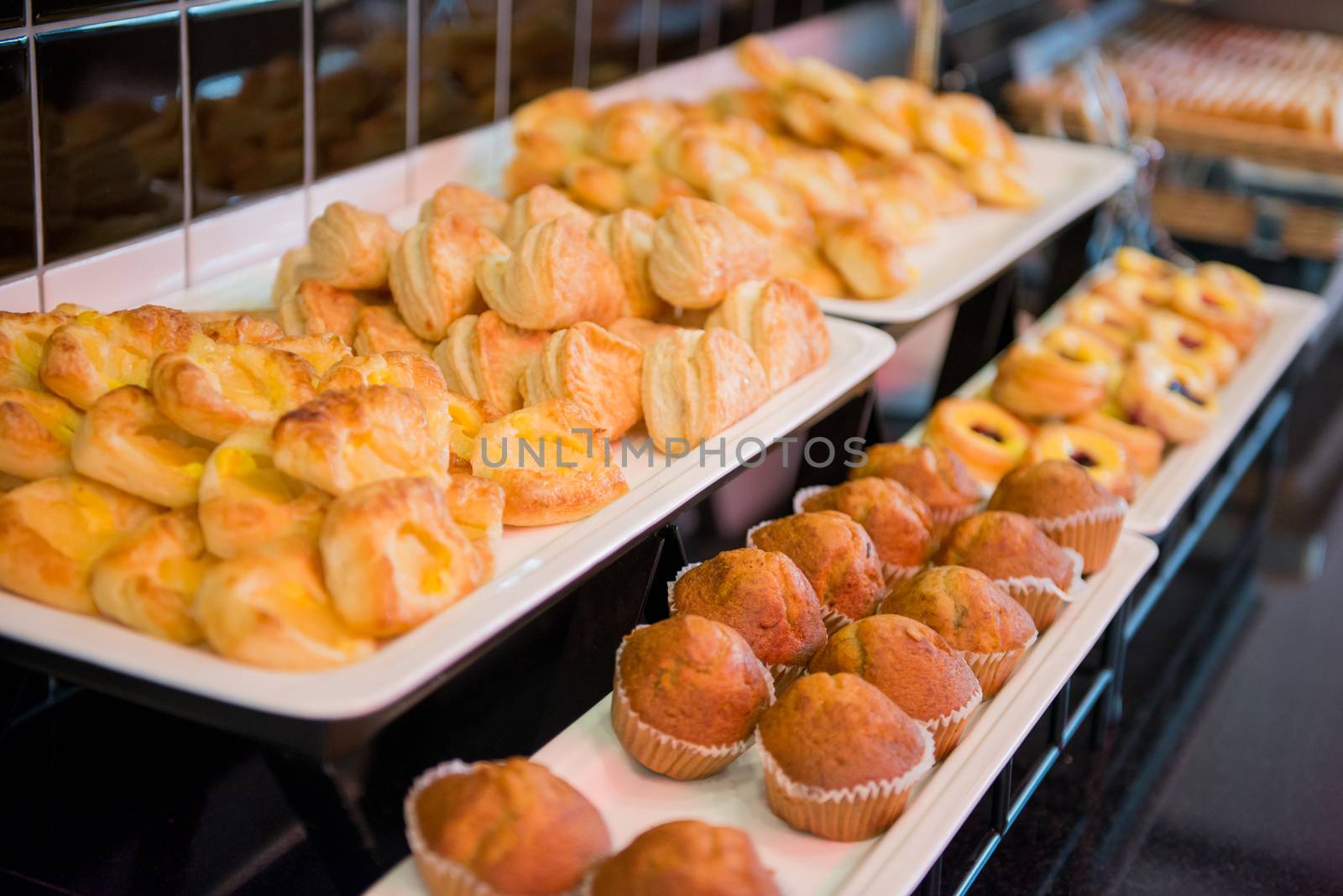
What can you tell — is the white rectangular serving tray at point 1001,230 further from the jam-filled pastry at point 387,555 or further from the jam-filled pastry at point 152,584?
the jam-filled pastry at point 152,584

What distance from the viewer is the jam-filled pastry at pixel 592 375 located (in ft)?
5.55

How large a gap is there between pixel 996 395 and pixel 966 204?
21.2 inches

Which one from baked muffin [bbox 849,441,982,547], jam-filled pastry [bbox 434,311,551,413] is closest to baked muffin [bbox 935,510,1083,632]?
baked muffin [bbox 849,441,982,547]

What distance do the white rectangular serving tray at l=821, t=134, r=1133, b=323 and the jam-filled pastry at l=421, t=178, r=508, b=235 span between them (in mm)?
583

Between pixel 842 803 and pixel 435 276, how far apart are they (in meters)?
0.88

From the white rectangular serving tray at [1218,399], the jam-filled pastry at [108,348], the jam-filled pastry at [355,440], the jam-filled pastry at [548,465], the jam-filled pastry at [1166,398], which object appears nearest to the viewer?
the jam-filled pastry at [355,440]

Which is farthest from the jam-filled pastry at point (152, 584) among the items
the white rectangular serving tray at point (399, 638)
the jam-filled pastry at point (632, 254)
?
the jam-filled pastry at point (632, 254)

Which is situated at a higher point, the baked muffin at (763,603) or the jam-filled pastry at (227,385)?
the jam-filled pastry at (227,385)

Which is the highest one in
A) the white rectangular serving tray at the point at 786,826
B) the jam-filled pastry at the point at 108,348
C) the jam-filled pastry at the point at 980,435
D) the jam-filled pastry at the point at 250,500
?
the jam-filled pastry at the point at 108,348

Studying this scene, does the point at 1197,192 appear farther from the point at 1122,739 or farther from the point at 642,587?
the point at 642,587

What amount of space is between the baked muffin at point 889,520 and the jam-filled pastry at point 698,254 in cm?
36

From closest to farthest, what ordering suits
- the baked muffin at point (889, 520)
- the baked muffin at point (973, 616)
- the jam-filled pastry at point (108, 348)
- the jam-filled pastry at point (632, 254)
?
the jam-filled pastry at point (108, 348) → the baked muffin at point (973, 616) → the baked muffin at point (889, 520) → the jam-filled pastry at point (632, 254)

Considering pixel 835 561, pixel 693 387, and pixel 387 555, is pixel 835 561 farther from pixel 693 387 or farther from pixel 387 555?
pixel 387 555

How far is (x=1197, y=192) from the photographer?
4383mm
